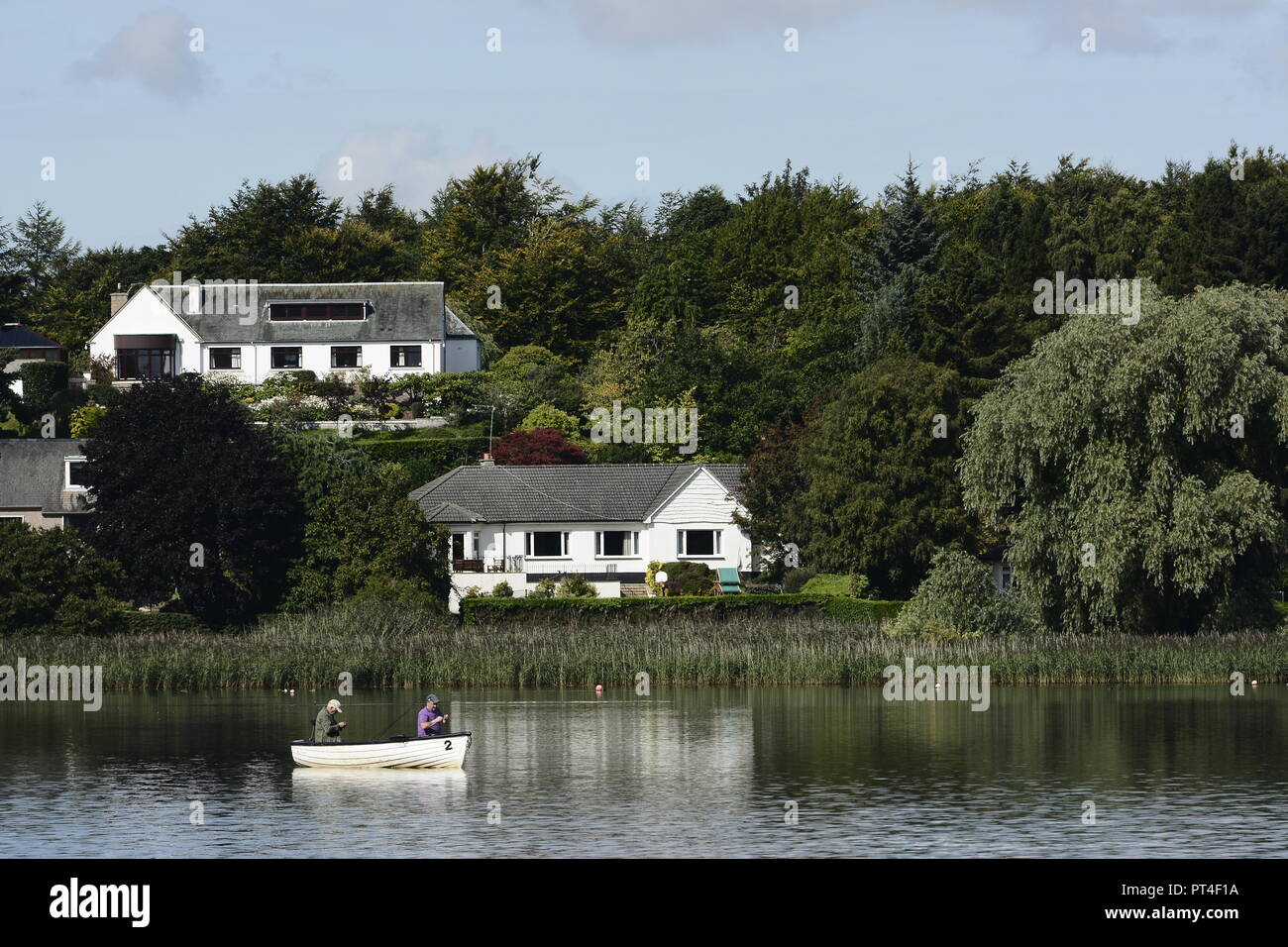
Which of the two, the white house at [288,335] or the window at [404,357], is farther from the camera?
the white house at [288,335]

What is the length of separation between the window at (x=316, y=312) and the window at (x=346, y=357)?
2.31m

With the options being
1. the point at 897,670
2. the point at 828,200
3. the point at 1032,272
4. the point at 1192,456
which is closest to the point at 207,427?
the point at 897,670

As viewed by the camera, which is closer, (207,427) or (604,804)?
(604,804)

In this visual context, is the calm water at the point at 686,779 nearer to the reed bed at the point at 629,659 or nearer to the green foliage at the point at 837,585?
the reed bed at the point at 629,659

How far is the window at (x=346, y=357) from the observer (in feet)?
351

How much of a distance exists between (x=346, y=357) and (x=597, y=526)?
96.4 ft

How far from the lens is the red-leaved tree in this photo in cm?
9081

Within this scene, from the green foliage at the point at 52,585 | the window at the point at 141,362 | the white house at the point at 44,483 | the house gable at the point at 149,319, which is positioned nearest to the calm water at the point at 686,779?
the green foliage at the point at 52,585

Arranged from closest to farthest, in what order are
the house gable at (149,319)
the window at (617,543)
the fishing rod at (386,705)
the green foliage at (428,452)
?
the fishing rod at (386,705), the window at (617,543), the green foliage at (428,452), the house gable at (149,319)

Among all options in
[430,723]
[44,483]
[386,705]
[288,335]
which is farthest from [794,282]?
[430,723]
